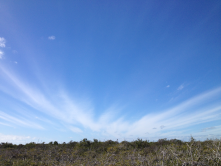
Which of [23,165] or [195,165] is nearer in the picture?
[195,165]

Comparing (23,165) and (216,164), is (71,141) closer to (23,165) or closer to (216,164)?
(23,165)

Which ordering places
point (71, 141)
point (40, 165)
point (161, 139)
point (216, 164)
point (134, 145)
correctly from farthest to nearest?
point (71, 141), point (161, 139), point (134, 145), point (40, 165), point (216, 164)

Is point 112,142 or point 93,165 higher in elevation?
point 112,142

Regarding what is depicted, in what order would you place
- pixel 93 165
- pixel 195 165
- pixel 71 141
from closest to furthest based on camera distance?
1. pixel 195 165
2. pixel 93 165
3. pixel 71 141

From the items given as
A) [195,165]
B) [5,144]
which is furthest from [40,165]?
[5,144]

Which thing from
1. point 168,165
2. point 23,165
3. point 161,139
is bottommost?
point 23,165

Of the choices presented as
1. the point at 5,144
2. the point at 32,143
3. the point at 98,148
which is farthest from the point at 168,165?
the point at 5,144

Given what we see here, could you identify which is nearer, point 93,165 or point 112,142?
point 93,165

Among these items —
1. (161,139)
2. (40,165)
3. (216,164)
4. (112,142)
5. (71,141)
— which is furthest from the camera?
(71,141)

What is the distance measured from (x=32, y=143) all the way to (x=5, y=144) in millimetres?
4152

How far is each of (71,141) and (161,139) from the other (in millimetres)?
14274

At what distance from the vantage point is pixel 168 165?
19.7 feet

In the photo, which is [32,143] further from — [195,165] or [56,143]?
[195,165]

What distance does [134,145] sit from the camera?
1850cm
